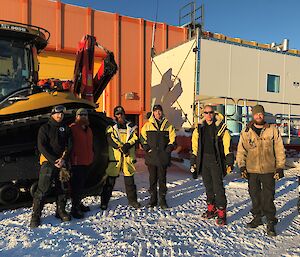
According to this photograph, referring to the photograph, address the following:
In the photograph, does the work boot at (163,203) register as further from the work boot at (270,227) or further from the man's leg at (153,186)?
the work boot at (270,227)

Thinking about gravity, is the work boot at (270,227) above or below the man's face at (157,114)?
below

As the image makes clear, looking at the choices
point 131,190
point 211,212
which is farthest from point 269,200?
point 131,190

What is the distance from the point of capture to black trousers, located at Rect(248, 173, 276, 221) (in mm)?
4555

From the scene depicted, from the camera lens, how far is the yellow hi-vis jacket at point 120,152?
216 inches

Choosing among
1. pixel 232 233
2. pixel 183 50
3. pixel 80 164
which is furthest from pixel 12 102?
pixel 183 50

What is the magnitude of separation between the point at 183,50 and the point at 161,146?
5.81 m

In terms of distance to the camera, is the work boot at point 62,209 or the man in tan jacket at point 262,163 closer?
the man in tan jacket at point 262,163

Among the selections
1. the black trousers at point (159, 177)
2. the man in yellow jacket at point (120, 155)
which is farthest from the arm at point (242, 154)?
the man in yellow jacket at point (120, 155)

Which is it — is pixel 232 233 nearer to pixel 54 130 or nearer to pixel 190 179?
pixel 54 130

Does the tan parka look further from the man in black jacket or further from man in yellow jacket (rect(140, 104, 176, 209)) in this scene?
the man in black jacket

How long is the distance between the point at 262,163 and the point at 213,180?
78 centimetres

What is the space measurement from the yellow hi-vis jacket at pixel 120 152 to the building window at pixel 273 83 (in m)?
7.42

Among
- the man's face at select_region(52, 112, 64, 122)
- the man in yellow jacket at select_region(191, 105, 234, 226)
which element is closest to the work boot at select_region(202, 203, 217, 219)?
the man in yellow jacket at select_region(191, 105, 234, 226)

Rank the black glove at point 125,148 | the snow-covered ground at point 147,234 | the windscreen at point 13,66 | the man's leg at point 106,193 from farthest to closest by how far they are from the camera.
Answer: the man's leg at point 106,193
the black glove at point 125,148
the windscreen at point 13,66
the snow-covered ground at point 147,234
